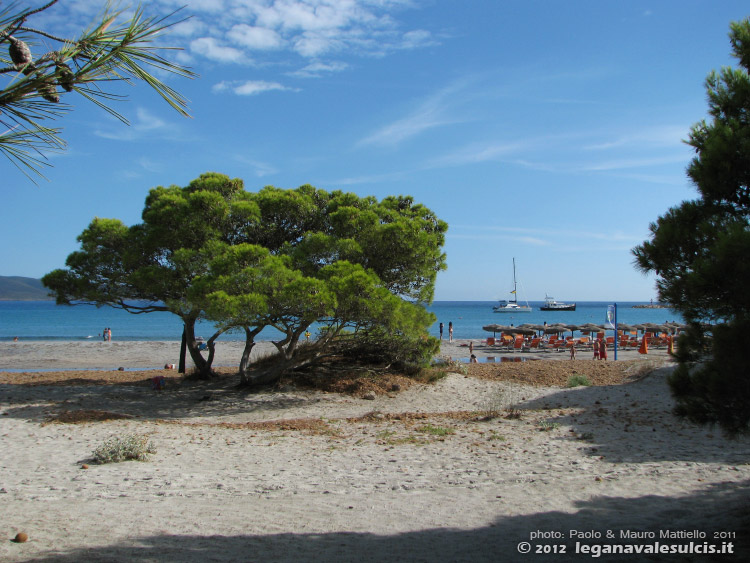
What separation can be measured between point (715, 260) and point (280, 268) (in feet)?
28.7

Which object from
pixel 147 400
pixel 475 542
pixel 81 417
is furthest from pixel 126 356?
pixel 475 542

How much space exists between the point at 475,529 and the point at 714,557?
1.65 metres

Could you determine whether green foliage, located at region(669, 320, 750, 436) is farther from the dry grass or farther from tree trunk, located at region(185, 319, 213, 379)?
tree trunk, located at region(185, 319, 213, 379)

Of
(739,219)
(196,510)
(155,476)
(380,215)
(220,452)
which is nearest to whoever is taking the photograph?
(739,219)

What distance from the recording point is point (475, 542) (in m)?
3.87

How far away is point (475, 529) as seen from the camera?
164 inches

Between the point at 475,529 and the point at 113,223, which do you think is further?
the point at 113,223

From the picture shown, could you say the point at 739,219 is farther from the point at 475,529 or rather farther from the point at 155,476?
the point at 155,476

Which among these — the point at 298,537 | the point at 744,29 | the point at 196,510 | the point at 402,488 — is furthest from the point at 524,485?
the point at 744,29

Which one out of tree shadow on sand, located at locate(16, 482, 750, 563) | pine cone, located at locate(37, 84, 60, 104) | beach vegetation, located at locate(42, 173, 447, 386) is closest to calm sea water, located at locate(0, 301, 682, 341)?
tree shadow on sand, located at locate(16, 482, 750, 563)

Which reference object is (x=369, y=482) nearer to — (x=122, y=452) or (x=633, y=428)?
(x=122, y=452)

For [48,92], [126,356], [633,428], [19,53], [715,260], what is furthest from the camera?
[126,356]

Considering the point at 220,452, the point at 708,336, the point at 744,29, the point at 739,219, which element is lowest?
the point at 220,452

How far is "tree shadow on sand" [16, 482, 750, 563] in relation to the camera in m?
3.49
